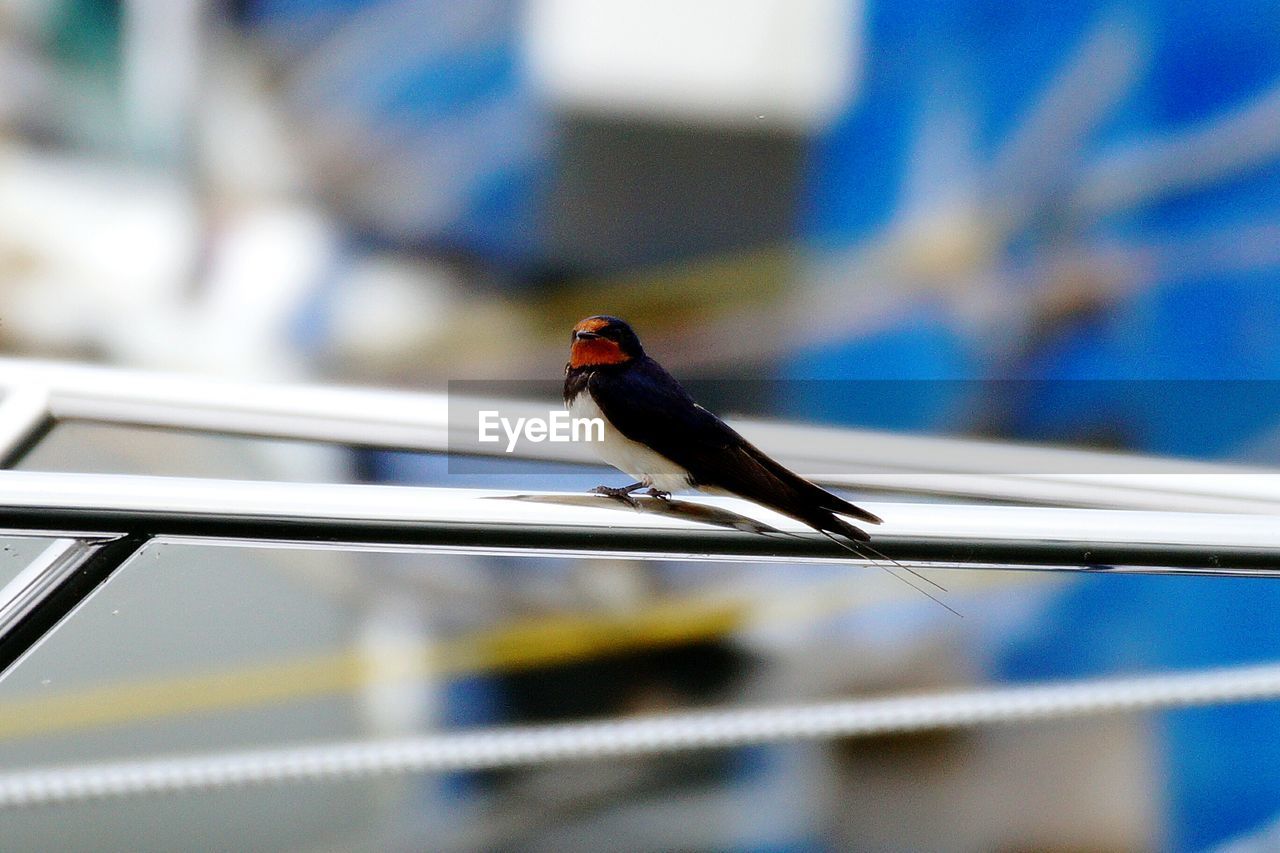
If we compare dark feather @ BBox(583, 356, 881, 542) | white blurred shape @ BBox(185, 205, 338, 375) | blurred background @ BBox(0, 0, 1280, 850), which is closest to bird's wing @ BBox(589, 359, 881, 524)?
dark feather @ BBox(583, 356, 881, 542)

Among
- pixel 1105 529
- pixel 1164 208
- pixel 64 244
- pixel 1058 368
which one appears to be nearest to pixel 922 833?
pixel 1058 368

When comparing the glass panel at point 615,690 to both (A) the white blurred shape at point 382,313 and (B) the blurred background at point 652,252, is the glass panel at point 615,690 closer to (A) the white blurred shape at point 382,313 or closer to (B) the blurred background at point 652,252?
(B) the blurred background at point 652,252

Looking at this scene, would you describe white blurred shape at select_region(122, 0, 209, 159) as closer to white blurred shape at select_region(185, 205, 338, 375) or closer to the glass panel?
white blurred shape at select_region(185, 205, 338, 375)

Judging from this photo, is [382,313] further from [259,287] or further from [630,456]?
[630,456]

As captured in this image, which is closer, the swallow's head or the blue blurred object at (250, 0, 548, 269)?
the swallow's head

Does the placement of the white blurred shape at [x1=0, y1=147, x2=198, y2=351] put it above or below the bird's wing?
above

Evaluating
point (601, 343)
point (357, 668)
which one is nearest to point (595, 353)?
point (601, 343)

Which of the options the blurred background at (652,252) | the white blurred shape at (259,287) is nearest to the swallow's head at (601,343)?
the blurred background at (652,252)
